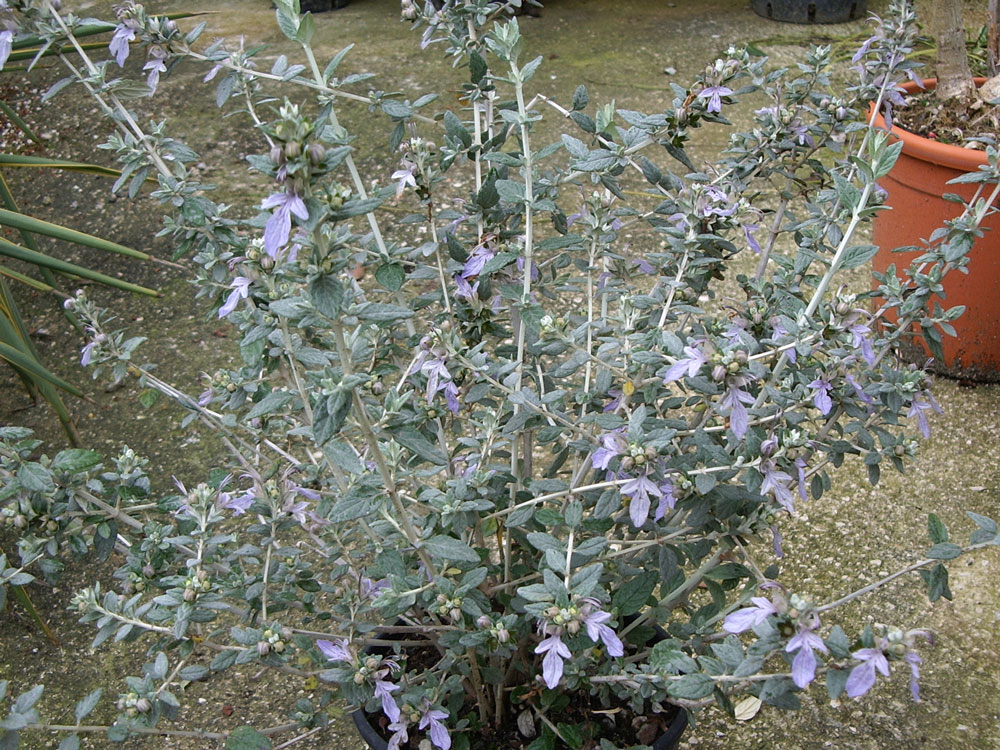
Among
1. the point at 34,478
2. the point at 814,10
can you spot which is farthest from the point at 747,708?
the point at 814,10

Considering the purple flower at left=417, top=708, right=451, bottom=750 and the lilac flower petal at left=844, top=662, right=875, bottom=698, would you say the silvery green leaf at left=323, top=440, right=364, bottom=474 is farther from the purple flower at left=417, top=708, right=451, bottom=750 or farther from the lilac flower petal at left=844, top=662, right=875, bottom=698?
the lilac flower petal at left=844, top=662, right=875, bottom=698

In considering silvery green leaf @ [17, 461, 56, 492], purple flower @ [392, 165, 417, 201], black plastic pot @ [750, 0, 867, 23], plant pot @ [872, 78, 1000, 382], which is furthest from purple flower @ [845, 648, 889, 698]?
black plastic pot @ [750, 0, 867, 23]

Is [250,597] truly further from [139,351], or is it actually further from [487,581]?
[139,351]

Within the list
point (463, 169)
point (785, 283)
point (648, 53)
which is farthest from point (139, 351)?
point (648, 53)

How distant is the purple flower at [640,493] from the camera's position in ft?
3.64

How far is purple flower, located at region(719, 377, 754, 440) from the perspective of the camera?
108 centimetres

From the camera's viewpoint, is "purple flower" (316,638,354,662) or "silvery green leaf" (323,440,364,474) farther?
"purple flower" (316,638,354,662)

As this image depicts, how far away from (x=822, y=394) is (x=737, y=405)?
0.19 meters

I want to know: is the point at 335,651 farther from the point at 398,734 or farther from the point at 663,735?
the point at 663,735

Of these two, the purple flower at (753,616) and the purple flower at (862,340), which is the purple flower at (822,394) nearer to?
the purple flower at (862,340)

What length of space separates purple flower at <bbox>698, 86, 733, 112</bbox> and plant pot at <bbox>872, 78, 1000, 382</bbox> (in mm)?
1351

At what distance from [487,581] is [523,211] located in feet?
2.02

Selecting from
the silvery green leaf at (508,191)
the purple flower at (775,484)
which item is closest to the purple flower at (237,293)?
the silvery green leaf at (508,191)

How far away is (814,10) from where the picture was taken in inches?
186
